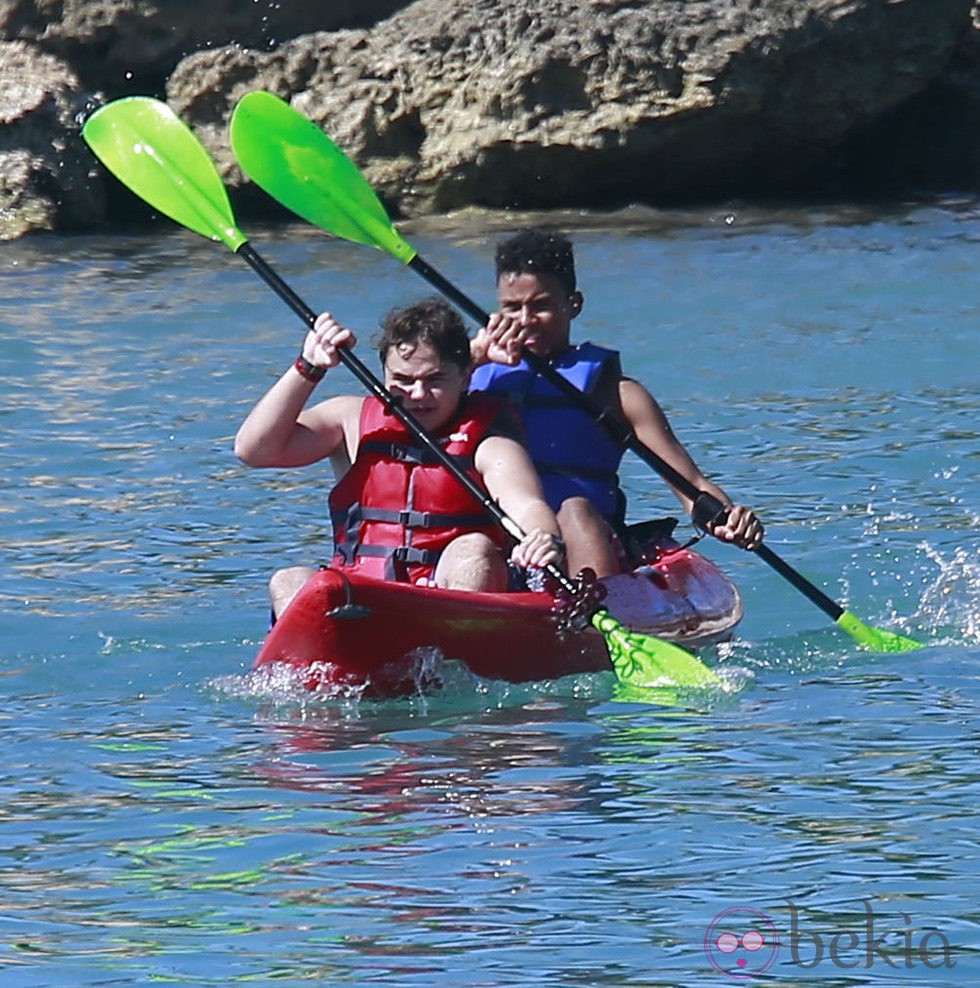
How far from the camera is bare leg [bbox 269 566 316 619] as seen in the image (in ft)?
16.8

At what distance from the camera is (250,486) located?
770cm

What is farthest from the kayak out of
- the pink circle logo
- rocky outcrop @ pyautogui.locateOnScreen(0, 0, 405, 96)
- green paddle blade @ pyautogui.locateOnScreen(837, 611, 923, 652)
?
rocky outcrop @ pyautogui.locateOnScreen(0, 0, 405, 96)

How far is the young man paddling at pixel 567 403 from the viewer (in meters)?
5.50

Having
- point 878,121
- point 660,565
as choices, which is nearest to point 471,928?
point 660,565

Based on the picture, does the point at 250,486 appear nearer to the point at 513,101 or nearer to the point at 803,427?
the point at 803,427

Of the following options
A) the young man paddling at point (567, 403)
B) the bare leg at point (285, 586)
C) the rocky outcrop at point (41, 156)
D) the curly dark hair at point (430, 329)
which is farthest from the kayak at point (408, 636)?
the rocky outcrop at point (41, 156)

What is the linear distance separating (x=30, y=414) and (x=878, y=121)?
6603 millimetres

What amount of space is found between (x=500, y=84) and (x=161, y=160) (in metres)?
6.82

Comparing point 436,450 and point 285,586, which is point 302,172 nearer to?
point 436,450

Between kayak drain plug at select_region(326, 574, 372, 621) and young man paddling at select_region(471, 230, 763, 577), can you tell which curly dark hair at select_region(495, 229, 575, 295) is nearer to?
young man paddling at select_region(471, 230, 763, 577)

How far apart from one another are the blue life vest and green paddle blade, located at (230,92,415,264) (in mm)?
624

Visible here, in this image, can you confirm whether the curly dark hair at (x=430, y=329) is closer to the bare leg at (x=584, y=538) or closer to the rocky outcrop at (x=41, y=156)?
the bare leg at (x=584, y=538)

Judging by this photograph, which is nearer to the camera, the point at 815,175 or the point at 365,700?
the point at 365,700

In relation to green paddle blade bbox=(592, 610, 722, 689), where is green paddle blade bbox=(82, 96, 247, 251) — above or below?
above
